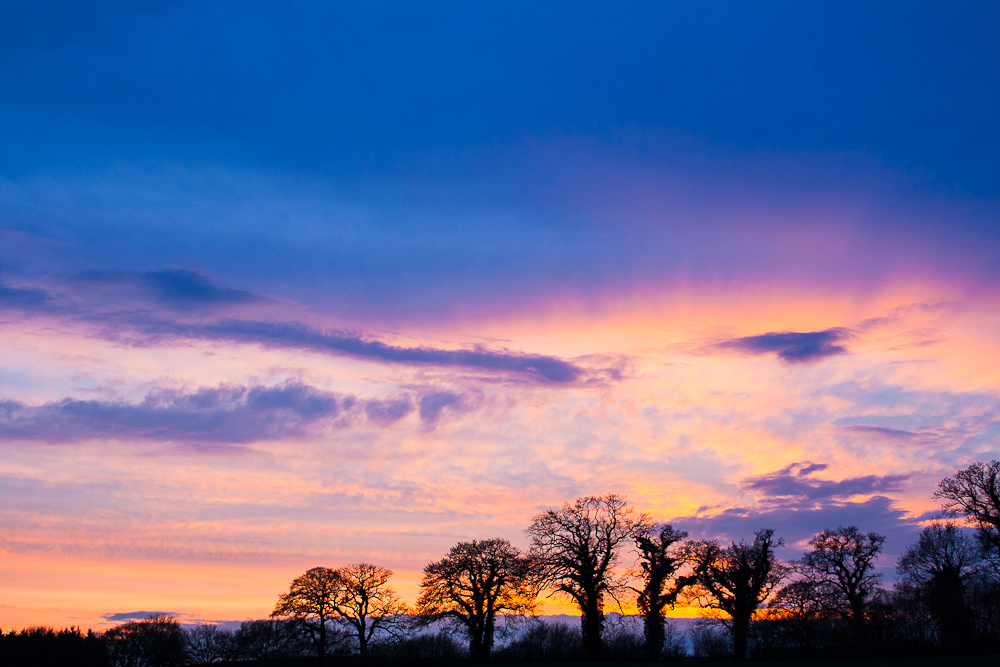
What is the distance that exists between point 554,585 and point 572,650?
27.6ft

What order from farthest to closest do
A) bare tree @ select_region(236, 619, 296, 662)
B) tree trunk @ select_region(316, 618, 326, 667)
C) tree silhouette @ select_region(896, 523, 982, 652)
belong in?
bare tree @ select_region(236, 619, 296, 662)
tree trunk @ select_region(316, 618, 326, 667)
tree silhouette @ select_region(896, 523, 982, 652)

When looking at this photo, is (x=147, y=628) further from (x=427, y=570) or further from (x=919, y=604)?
(x=919, y=604)

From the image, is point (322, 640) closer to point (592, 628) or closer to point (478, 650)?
point (478, 650)

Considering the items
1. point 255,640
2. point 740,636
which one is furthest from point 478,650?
point 255,640

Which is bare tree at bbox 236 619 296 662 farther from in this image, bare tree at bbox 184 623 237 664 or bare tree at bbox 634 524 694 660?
bare tree at bbox 634 524 694 660

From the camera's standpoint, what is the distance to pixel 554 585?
63.2 meters

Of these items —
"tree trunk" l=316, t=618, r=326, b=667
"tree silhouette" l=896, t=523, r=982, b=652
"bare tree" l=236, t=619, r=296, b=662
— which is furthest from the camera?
"bare tree" l=236, t=619, r=296, b=662

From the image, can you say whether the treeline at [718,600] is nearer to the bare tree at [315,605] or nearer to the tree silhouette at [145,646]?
the bare tree at [315,605]

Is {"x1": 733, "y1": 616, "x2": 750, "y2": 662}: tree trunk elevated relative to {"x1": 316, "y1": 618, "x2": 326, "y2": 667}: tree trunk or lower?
elevated

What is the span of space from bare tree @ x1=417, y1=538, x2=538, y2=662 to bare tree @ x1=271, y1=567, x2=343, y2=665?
65.8 feet

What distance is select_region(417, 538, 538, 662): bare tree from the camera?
233 ft

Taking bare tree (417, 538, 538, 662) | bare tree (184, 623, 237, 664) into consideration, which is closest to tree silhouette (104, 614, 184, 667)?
bare tree (184, 623, 237, 664)

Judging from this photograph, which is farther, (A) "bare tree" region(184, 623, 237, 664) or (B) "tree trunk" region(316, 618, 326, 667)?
(A) "bare tree" region(184, 623, 237, 664)

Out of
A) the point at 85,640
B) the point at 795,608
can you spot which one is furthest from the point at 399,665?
the point at 85,640
